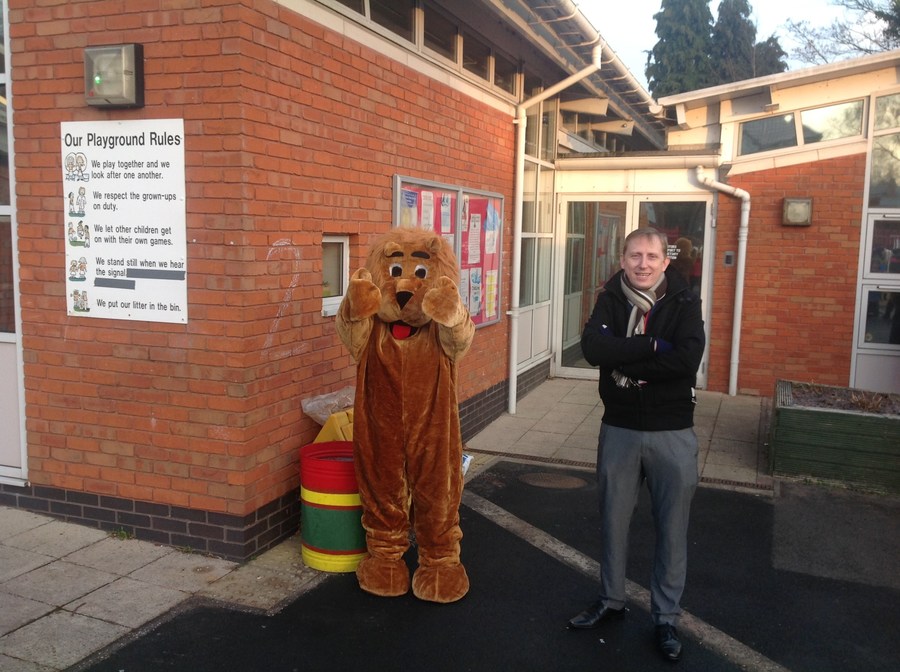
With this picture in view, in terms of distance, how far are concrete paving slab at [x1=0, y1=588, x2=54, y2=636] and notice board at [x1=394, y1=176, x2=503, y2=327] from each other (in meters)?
3.26

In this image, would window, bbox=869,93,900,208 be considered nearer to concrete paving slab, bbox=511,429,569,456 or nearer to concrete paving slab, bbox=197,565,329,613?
concrete paving slab, bbox=511,429,569,456

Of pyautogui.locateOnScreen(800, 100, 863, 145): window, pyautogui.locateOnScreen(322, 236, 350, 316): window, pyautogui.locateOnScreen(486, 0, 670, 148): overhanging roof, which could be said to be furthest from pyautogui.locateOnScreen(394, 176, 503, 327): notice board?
pyautogui.locateOnScreen(800, 100, 863, 145): window

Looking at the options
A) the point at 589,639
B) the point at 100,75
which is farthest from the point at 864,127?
the point at 100,75

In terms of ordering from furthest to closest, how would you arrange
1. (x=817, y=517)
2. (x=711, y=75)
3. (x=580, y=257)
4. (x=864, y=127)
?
(x=711, y=75) → (x=580, y=257) → (x=864, y=127) → (x=817, y=517)

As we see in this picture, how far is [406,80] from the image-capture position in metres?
5.86

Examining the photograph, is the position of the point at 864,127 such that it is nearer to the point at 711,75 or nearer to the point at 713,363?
the point at 713,363

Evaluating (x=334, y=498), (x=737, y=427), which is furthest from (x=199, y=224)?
(x=737, y=427)

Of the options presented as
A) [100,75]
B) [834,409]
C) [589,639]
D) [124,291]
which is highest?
[100,75]

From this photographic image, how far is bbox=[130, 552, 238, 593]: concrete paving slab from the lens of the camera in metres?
4.20

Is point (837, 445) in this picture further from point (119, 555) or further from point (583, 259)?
point (119, 555)

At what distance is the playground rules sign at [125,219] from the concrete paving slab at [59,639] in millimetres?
1590

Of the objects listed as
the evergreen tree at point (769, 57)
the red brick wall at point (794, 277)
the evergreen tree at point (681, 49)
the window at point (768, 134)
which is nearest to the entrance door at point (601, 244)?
the red brick wall at point (794, 277)

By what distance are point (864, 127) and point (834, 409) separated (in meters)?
Answer: 4.21

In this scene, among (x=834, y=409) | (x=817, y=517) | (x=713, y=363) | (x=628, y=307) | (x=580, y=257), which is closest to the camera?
(x=628, y=307)
